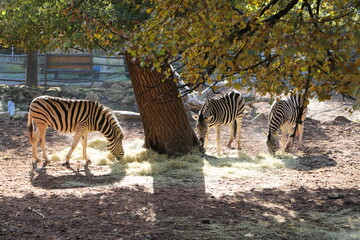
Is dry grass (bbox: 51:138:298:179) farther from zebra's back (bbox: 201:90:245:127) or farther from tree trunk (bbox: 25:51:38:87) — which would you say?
tree trunk (bbox: 25:51:38:87)

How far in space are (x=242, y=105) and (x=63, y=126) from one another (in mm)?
4819

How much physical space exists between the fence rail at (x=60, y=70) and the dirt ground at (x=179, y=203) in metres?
12.8

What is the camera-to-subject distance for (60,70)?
23344mm

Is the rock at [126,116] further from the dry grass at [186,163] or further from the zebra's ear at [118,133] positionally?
the zebra's ear at [118,133]

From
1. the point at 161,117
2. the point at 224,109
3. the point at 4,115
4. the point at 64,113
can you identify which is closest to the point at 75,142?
the point at 64,113

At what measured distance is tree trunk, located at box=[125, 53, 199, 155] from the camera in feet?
33.0

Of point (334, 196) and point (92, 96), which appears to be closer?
point (334, 196)

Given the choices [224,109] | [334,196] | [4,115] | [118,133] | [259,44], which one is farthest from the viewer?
[4,115]

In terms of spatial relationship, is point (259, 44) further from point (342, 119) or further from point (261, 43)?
point (342, 119)

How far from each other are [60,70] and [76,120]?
45.0ft

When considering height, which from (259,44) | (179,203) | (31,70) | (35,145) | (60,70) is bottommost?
(179,203)

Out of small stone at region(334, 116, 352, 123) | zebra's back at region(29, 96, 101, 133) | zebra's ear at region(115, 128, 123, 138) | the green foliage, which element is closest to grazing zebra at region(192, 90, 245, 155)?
zebra's ear at region(115, 128, 123, 138)

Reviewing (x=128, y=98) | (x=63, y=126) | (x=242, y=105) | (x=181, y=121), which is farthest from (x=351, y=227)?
(x=128, y=98)

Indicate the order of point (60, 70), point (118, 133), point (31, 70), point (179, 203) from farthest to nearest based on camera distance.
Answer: point (60, 70), point (31, 70), point (118, 133), point (179, 203)
